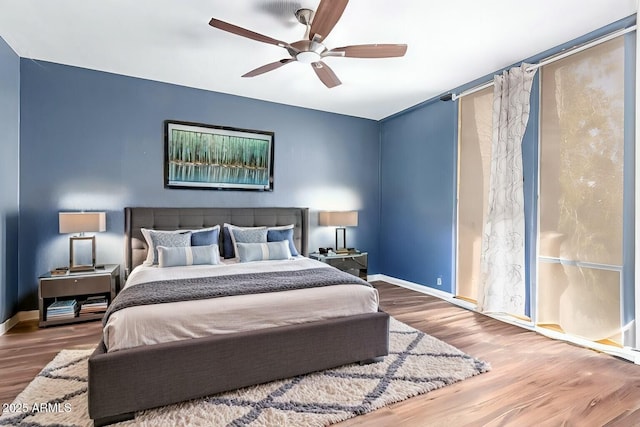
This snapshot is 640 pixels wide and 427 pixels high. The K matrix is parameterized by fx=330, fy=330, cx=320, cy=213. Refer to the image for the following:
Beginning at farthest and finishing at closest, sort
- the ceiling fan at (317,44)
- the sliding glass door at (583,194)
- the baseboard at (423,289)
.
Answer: the baseboard at (423,289) < the sliding glass door at (583,194) < the ceiling fan at (317,44)

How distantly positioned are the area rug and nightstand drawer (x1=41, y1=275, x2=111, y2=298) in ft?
2.92

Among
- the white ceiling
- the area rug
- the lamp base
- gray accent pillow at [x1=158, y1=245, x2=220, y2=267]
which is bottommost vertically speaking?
the area rug

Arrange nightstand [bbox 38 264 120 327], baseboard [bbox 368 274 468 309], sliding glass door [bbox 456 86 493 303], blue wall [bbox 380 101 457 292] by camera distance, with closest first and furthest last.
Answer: nightstand [bbox 38 264 120 327]
sliding glass door [bbox 456 86 493 303]
baseboard [bbox 368 274 468 309]
blue wall [bbox 380 101 457 292]

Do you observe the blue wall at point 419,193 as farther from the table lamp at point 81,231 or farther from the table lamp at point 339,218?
the table lamp at point 81,231

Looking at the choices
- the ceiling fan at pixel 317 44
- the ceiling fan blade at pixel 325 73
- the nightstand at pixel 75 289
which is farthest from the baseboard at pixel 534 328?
the nightstand at pixel 75 289

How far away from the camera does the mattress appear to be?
200 centimetres

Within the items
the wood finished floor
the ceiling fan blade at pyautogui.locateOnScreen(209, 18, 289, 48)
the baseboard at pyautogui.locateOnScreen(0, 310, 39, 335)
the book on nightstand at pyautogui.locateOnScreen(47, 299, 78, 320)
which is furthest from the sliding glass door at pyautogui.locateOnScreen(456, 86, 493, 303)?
→ the baseboard at pyautogui.locateOnScreen(0, 310, 39, 335)

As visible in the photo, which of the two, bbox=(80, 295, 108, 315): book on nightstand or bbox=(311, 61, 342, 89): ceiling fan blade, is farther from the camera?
bbox=(80, 295, 108, 315): book on nightstand

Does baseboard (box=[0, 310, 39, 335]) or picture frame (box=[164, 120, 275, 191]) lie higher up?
picture frame (box=[164, 120, 275, 191])

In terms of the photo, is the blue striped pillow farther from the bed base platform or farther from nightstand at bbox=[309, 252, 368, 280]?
the bed base platform

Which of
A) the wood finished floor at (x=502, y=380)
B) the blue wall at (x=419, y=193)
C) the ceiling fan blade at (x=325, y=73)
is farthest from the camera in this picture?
the blue wall at (x=419, y=193)

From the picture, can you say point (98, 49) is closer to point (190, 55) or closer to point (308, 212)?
point (190, 55)

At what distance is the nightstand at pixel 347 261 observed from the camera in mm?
4684

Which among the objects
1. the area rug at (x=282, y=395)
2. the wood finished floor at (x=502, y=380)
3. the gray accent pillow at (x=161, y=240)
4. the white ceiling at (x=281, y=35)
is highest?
the white ceiling at (x=281, y=35)
